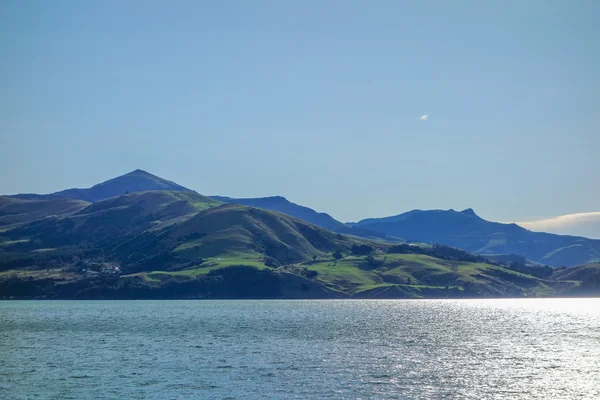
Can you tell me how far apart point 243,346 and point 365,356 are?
2803cm

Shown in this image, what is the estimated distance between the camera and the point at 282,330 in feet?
571

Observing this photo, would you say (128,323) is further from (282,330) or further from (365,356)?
(365,356)

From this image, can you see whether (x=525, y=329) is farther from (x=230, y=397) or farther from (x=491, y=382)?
(x=230, y=397)

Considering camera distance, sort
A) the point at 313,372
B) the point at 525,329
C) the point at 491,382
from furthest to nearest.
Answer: the point at 525,329 < the point at 313,372 < the point at 491,382

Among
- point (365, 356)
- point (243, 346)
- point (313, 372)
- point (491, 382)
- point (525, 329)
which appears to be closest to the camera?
point (491, 382)

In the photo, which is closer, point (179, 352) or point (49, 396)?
point (49, 396)

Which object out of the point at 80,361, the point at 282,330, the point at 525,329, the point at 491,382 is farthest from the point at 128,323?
the point at 491,382

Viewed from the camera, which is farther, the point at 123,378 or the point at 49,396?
the point at 123,378

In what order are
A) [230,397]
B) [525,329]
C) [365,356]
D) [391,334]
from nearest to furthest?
1. [230,397]
2. [365,356]
3. [391,334]
4. [525,329]

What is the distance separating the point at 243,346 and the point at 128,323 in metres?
75.3

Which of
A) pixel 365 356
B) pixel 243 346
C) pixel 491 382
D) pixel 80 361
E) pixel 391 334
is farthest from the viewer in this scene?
pixel 391 334

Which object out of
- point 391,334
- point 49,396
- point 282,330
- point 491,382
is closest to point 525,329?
point 391,334

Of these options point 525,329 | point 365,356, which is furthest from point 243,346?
point 525,329

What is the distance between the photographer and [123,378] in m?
95.7
